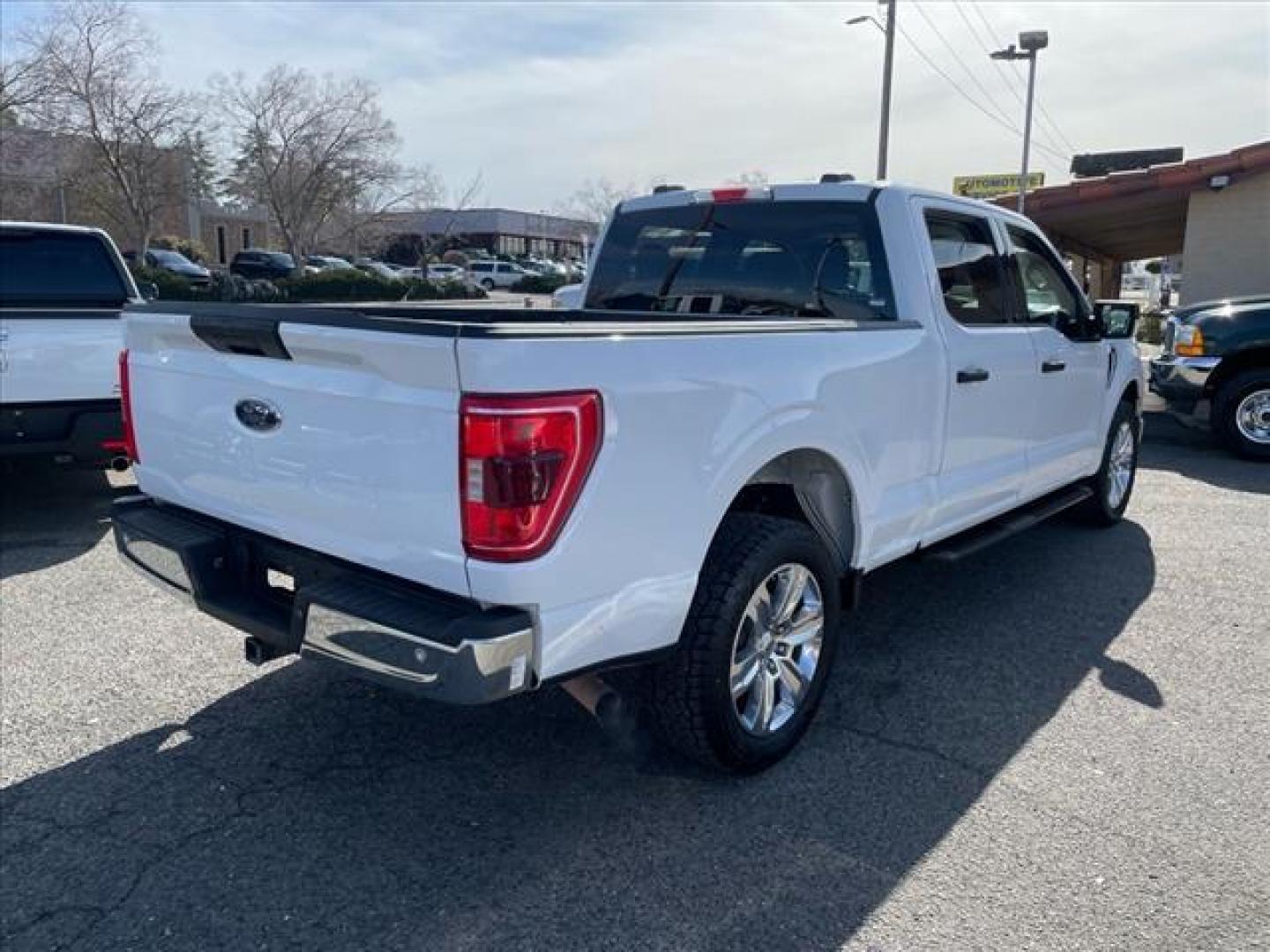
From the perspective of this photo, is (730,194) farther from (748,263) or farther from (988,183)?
(988,183)

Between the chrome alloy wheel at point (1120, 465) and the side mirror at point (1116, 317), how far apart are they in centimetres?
66

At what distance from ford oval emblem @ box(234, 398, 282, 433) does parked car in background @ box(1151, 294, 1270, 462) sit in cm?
952

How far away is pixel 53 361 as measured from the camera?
20.0 feet

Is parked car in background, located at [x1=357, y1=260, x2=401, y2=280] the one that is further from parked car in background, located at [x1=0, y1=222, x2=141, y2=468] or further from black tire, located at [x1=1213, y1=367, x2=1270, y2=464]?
black tire, located at [x1=1213, y1=367, x2=1270, y2=464]

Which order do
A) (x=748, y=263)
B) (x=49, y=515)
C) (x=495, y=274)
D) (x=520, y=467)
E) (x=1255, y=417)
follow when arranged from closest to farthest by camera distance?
(x=520, y=467) < (x=748, y=263) < (x=49, y=515) < (x=1255, y=417) < (x=495, y=274)

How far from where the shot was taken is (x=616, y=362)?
2.60 metres

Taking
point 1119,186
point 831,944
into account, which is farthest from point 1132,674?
point 1119,186

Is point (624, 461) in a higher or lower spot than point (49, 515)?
higher

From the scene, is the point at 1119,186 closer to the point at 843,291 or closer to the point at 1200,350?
the point at 1200,350

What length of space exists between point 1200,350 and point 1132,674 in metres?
6.89

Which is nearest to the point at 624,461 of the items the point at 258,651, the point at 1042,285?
the point at 258,651

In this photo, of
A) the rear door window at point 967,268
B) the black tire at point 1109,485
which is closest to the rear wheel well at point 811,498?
the rear door window at point 967,268

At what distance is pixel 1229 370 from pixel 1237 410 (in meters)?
0.52

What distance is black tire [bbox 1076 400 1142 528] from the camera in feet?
20.9
